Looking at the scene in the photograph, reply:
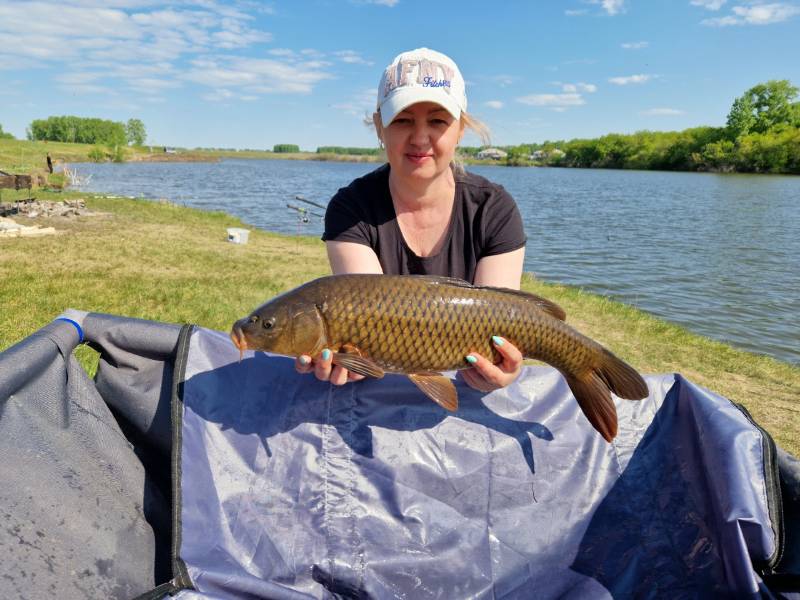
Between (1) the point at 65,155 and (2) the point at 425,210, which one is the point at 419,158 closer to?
(2) the point at 425,210

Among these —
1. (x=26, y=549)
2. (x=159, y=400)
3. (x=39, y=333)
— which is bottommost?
(x=26, y=549)

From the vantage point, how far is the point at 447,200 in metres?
2.52

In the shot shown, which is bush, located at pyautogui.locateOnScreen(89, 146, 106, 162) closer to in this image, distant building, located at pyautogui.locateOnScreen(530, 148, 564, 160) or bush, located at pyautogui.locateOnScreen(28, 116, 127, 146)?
bush, located at pyautogui.locateOnScreen(28, 116, 127, 146)

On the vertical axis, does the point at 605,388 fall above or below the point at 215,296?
above

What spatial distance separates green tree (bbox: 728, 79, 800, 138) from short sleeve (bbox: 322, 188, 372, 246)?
257ft

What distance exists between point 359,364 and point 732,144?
73887mm

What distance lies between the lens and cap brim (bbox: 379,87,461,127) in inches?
85.6

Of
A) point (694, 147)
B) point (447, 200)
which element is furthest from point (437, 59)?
point (694, 147)

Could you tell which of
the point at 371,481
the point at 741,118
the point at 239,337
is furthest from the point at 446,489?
the point at 741,118

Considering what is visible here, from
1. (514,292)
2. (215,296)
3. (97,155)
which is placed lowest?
(215,296)

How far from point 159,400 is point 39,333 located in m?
0.50

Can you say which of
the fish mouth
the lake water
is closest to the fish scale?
the fish mouth

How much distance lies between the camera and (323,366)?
1943mm

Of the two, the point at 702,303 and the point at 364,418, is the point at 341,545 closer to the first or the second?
the point at 364,418
